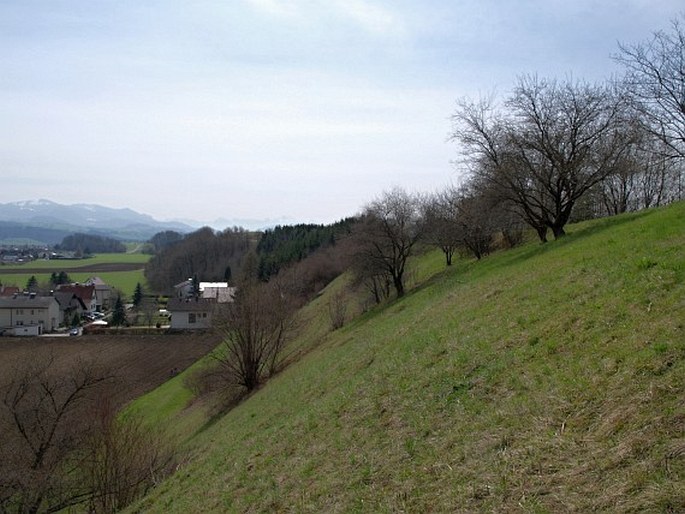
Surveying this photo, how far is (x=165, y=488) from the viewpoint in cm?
1662

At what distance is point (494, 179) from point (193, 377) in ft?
78.4

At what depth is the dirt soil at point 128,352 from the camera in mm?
47125

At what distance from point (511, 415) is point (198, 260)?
13240cm

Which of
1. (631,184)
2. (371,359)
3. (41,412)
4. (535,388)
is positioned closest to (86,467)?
(41,412)

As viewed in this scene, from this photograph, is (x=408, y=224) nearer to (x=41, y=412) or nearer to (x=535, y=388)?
(x=41, y=412)

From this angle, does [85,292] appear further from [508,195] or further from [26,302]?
[508,195]

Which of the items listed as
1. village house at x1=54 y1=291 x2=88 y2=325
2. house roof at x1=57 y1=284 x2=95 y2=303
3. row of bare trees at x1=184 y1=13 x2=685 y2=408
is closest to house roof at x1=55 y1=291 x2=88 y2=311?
village house at x1=54 y1=291 x2=88 y2=325

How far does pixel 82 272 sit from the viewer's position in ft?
541

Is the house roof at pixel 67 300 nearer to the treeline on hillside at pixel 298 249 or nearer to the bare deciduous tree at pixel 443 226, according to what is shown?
the treeline on hillside at pixel 298 249

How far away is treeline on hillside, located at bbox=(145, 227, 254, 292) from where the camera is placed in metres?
131

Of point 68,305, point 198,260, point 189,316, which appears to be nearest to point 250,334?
point 189,316

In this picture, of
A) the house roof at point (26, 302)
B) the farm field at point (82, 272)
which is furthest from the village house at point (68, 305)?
the farm field at point (82, 272)

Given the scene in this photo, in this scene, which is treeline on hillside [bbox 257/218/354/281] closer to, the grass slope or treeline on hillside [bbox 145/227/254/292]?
treeline on hillside [bbox 145/227/254/292]

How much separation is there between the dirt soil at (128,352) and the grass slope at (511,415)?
3217 cm
